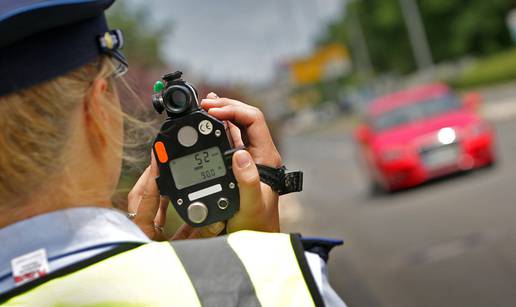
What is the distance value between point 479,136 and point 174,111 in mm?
14070

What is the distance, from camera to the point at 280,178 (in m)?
1.78

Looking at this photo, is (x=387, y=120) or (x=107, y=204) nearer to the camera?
(x=107, y=204)

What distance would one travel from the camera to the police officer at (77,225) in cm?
137

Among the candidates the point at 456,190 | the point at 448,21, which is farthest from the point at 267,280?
Answer: the point at 448,21

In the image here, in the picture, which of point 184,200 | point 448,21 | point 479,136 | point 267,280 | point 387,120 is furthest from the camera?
point 448,21

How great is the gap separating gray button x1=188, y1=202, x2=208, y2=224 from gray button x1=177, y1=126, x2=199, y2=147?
0.32 feet

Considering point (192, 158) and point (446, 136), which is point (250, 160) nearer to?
point (192, 158)

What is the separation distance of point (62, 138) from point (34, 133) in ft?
0.17

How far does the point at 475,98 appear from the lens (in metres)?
15.4

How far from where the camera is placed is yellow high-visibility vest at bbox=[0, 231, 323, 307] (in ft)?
4.48

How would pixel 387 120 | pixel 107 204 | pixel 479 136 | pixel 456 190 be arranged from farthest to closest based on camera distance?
pixel 387 120 → pixel 479 136 → pixel 456 190 → pixel 107 204

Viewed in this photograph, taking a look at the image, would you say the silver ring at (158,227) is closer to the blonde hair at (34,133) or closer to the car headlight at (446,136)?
the blonde hair at (34,133)

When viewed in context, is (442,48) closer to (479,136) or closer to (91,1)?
(479,136)

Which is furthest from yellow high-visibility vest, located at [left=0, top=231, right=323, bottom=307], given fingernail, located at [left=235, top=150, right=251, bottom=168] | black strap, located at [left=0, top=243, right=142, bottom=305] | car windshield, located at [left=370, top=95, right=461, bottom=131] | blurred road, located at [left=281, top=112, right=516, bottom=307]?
car windshield, located at [left=370, top=95, right=461, bottom=131]
